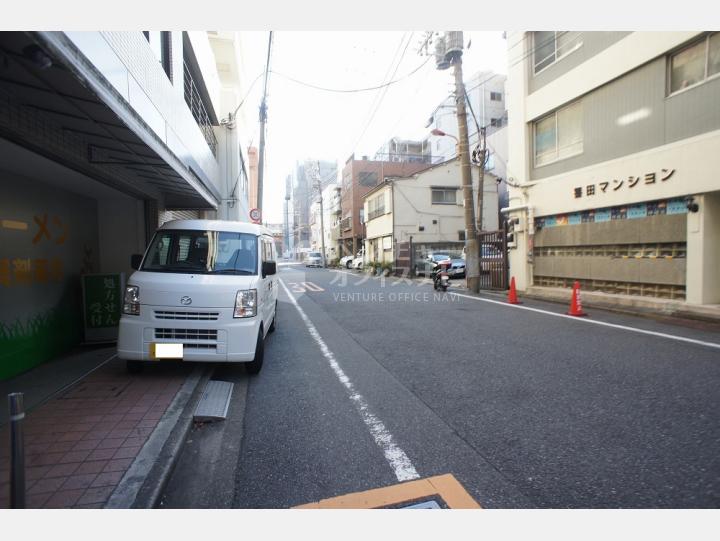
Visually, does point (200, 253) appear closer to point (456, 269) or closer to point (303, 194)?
point (456, 269)

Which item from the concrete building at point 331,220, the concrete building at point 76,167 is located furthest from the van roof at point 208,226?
the concrete building at point 331,220

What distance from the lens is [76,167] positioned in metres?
5.18

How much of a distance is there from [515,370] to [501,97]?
39467 millimetres

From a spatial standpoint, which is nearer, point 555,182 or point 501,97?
point 555,182

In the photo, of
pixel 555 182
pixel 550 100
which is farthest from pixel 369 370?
pixel 550 100

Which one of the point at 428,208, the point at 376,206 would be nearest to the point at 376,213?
the point at 376,206

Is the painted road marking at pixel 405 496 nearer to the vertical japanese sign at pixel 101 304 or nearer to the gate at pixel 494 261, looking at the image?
the vertical japanese sign at pixel 101 304

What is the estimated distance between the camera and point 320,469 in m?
2.99

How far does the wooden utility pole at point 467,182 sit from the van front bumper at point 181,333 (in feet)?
37.0

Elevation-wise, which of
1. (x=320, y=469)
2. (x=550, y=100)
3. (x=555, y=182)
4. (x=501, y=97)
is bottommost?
(x=320, y=469)

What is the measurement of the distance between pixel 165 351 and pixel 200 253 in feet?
4.67

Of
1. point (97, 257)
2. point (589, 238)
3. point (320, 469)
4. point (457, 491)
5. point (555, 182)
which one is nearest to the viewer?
point (457, 491)

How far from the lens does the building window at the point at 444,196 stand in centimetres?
2986

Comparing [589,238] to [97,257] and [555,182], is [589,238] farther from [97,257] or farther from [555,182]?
[97,257]
